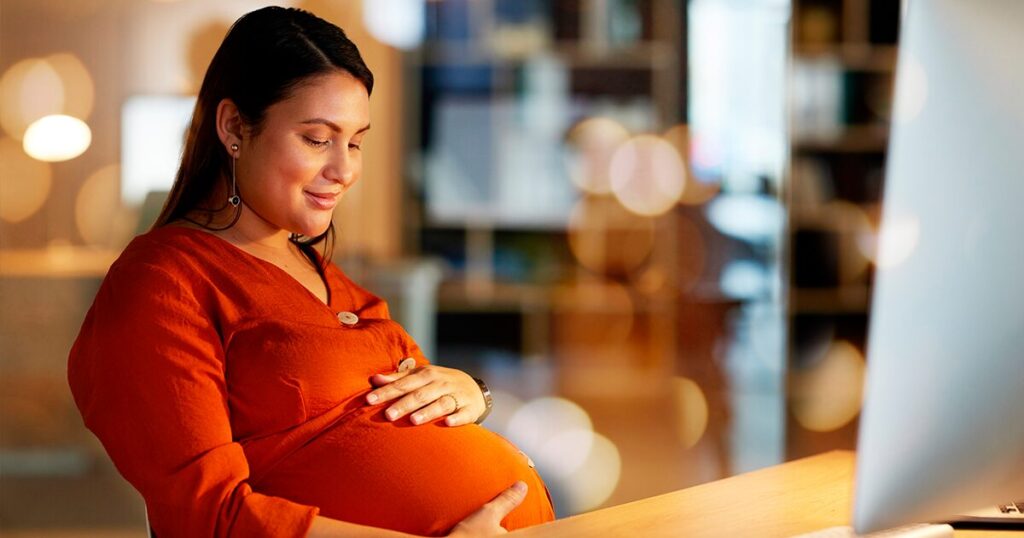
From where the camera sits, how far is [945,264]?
782 mm

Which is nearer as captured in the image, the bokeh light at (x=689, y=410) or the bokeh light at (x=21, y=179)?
the bokeh light at (x=21, y=179)

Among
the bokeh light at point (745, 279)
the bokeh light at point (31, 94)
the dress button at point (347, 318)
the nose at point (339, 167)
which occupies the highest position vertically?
the nose at point (339, 167)

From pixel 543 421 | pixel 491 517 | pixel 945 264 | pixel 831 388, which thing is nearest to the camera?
pixel 945 264

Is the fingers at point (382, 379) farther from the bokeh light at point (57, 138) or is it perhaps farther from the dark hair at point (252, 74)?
the bokeh light at point (57, 138)

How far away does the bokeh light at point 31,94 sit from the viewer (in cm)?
377

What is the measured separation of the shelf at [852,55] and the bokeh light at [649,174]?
33.1 inches

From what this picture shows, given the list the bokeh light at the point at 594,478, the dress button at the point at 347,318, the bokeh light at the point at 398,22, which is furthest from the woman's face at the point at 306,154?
the bokeh light at the point at 398,22

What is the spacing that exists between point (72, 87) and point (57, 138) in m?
0.19

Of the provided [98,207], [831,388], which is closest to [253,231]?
[98,207]

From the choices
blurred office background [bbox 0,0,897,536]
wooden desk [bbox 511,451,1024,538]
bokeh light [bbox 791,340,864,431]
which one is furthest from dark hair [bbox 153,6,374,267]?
bokeh light [bbox 791,340,864,431]

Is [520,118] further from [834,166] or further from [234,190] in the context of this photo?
[234,190]

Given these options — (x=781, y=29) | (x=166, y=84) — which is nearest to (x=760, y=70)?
(x=781, y=29)

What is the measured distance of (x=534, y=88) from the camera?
6.09 metres

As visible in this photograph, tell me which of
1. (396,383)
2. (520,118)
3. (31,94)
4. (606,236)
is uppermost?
(31,94)
